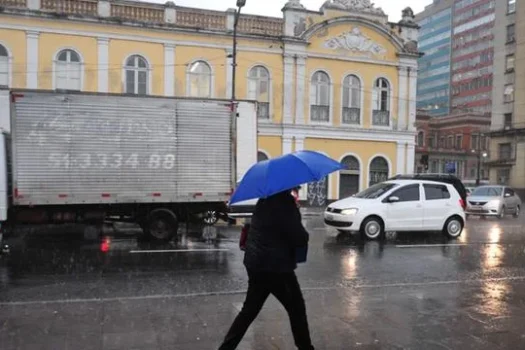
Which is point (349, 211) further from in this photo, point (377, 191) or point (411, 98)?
point (411, 98)

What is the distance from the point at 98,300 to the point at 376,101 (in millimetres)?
27734

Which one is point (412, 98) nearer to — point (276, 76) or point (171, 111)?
point (276, 76)

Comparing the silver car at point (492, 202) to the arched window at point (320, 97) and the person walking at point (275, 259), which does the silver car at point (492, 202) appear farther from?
the person walking at point (275, 259)

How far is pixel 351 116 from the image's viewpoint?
32.3 m

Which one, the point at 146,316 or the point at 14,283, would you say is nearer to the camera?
A: the point at 146,316

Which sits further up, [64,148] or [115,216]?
[64,148]

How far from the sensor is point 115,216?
13.4 meters

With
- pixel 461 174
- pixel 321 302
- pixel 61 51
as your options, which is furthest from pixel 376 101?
pixel 461 174

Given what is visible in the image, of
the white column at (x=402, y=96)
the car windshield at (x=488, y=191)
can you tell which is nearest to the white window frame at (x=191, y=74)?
the white column at (x=402, y=96)

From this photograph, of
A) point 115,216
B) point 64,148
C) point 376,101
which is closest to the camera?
point 64,148

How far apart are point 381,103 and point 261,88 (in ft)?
25.2

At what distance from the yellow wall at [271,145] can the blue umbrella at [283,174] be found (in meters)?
25.4

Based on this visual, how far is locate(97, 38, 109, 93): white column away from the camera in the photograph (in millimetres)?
27188

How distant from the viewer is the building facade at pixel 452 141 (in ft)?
239
